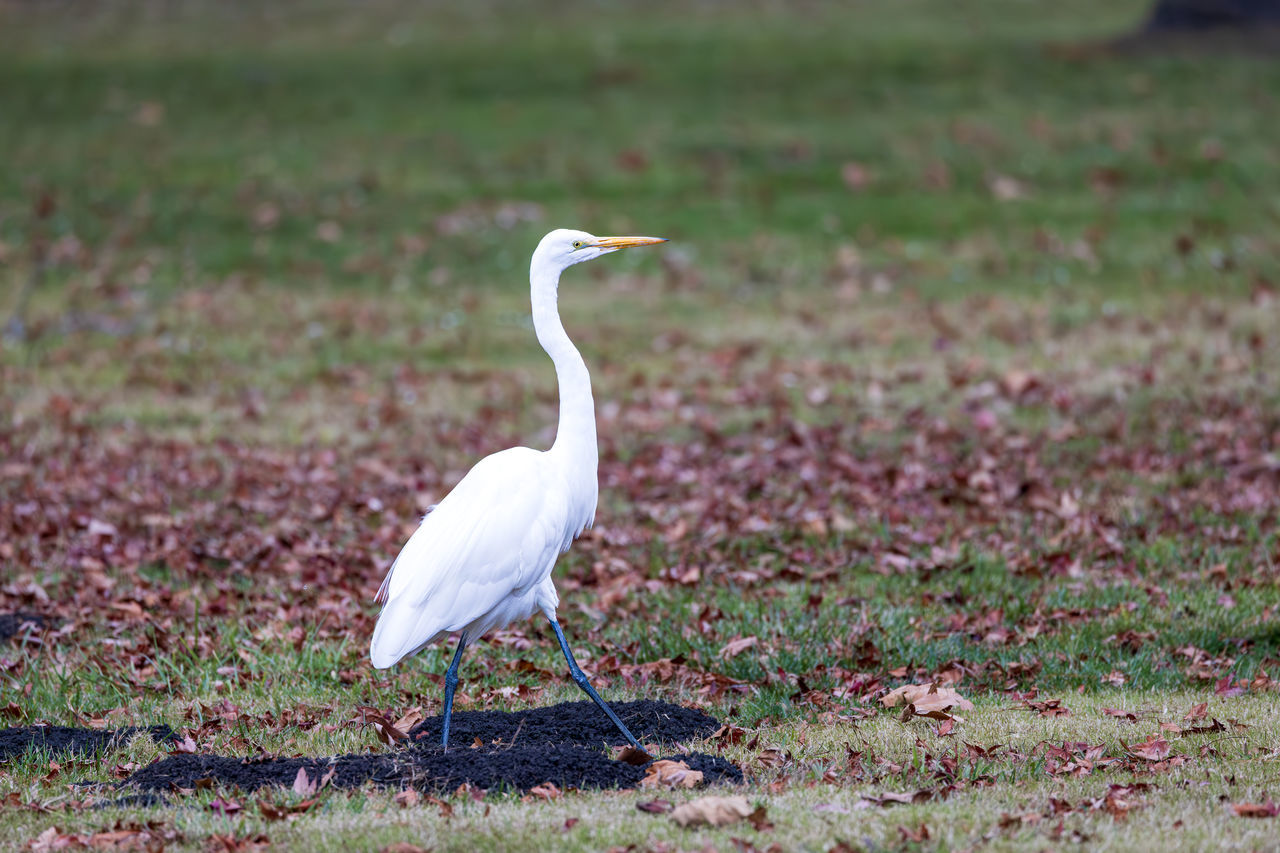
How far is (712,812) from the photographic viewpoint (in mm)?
4582

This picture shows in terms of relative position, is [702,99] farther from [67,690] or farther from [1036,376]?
[67,690]

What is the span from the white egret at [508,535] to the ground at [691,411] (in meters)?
0.65

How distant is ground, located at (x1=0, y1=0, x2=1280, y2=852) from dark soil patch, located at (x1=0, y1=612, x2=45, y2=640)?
2cm

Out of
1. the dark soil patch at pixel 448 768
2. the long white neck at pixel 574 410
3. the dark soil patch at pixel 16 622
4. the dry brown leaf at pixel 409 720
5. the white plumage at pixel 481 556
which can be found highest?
the long white neck at pixel 574 410

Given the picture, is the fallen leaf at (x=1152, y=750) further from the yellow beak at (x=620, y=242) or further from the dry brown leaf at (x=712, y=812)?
the yellow beak at (x=620, y=242)

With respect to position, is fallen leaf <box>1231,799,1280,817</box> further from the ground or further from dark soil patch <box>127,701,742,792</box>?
dark soil patch <box>127,701,742,792</box>

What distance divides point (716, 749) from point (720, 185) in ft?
48.8

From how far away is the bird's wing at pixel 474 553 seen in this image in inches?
219

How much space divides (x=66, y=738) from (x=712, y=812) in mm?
2899

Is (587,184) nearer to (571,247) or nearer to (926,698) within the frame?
(571,247)

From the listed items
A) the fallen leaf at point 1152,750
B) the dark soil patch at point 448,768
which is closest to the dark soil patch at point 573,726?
the dark soil patch at point 448,768

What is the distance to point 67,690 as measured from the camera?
21.3 ft

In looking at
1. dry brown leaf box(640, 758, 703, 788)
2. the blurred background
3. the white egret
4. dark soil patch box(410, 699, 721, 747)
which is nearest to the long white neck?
the white egret

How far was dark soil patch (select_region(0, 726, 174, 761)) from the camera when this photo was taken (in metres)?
5.61
